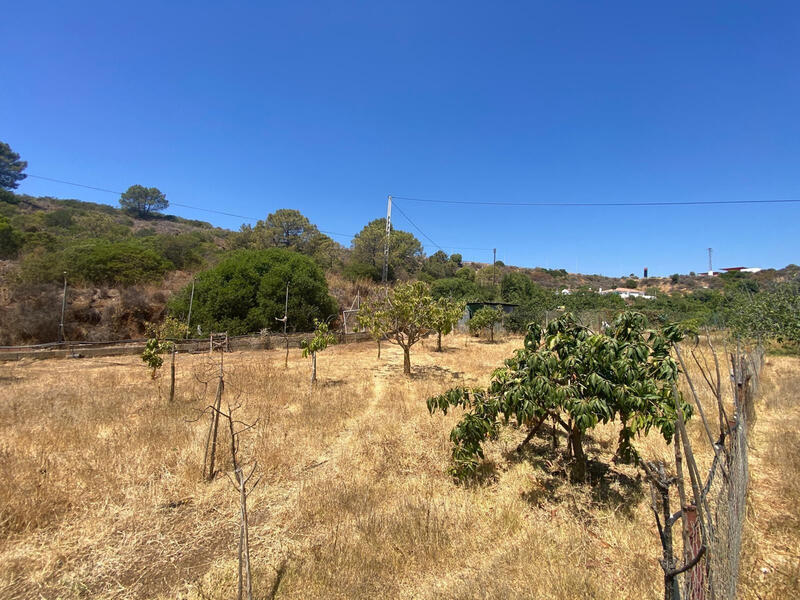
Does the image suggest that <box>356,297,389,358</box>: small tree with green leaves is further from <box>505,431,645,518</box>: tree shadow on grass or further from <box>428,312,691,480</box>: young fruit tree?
<box>428,312,691,480</box>: young fruit tree

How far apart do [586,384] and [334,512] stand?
10.4ft

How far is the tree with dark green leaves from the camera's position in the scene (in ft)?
141

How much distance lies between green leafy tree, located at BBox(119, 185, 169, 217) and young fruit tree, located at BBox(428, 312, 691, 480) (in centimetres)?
6323

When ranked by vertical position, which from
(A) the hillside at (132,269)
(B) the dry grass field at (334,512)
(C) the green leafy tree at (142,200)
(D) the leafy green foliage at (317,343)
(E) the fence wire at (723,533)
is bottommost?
(B) the dry grass field at (334,512)

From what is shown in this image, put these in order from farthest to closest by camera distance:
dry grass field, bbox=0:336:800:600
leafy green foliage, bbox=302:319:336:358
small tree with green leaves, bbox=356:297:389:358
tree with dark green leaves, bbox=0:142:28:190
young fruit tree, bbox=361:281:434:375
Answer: tree with dark green leaves, bbox=0:142:28:190, small tree with green leaves, bbox=356:297:389:358, young fruit tree, bbox=361:281:434:375, leafy green foliage, bbox=302:319:336:358, dry grass field, bbox=0:336:800:600

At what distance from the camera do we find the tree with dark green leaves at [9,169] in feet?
141

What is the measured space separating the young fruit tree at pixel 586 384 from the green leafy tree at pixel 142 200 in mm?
63230

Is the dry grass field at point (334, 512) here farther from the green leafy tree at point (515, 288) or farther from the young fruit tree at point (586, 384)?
the green leafy tree at point (515, 288)

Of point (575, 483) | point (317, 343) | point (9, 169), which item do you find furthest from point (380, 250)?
point (9, 169)

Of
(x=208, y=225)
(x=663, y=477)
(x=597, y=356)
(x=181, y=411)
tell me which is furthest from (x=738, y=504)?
(x=208, y=225)

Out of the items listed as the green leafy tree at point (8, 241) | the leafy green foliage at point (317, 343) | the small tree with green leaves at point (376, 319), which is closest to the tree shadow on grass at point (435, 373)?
the small tree with green leaves at point (376, 319)

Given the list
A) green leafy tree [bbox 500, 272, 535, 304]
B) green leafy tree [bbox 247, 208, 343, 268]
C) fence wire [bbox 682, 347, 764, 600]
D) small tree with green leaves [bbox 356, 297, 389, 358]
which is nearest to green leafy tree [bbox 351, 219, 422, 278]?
green leafy tree [bbox 247, 208, 343, 268]

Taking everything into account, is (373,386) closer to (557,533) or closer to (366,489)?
(366,489)

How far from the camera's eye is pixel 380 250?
3569 centimetres
